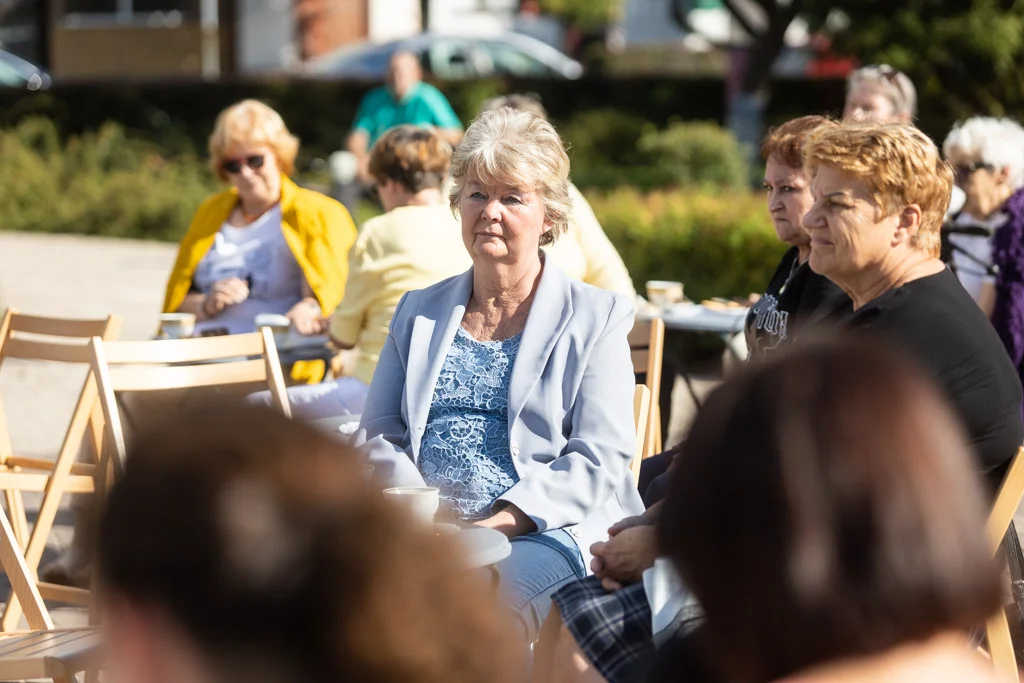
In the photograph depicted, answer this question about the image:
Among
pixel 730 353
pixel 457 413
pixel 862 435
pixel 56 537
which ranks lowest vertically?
pixel 56 537

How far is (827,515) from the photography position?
1196 millimetres

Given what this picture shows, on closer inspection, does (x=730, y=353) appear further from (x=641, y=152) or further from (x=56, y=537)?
(x=641, y=152)

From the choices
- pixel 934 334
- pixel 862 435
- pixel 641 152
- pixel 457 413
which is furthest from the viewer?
pixel 641 152

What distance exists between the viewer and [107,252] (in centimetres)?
1672

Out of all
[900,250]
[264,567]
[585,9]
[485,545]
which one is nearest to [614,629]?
[485,545]

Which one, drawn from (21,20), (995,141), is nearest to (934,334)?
(995,141)

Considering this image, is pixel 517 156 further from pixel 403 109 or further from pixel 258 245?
pixel 403 109

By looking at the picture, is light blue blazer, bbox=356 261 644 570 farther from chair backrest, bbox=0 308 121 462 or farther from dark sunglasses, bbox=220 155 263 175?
dark sunglasses, bbox=220 155 263 175

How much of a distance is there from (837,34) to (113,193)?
1007 centimetres

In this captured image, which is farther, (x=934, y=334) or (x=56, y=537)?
(x=56, y=537)

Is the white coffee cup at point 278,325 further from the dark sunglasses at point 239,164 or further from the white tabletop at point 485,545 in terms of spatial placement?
the white tabletop at point 485,545

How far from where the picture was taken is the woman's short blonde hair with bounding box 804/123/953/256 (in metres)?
3.39

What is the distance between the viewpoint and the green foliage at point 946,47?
49.3ft

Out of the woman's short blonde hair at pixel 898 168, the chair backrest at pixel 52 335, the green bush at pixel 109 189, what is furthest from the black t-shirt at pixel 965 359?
the green bush at pixel 109 189
